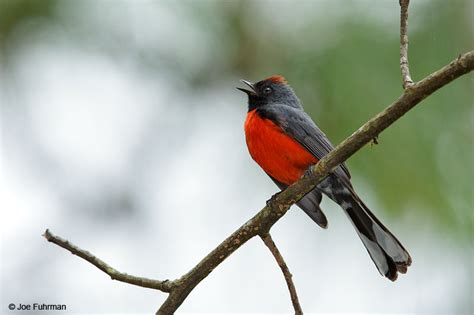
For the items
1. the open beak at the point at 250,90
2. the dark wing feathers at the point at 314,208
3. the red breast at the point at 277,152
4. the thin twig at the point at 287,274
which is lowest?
the thin twig at the point at 287,274

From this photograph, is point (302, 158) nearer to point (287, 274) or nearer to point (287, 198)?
point (287, 198)

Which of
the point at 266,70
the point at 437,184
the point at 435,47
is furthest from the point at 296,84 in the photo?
the point at 437,184

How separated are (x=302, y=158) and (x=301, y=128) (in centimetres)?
22

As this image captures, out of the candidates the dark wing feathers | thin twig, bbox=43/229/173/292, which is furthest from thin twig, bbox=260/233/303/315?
the dark wing feathers

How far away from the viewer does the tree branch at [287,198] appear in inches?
99.0

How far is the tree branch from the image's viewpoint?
2.51 meters

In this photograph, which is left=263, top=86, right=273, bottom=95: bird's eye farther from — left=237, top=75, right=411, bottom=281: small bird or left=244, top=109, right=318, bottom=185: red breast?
left=244, top=109, right=318, bottom=185: red breast

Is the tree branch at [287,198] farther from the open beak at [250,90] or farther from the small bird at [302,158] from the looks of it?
the open beak at [250,90]

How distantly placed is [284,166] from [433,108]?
997 mm

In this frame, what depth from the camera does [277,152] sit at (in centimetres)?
443

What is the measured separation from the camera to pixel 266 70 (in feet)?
16.5

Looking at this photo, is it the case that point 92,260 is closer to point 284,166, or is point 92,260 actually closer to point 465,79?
point 284,166

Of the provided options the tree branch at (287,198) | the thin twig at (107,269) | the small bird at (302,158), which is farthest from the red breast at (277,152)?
the thin twig at (107,269)

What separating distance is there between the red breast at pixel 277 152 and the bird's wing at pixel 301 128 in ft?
0.12
